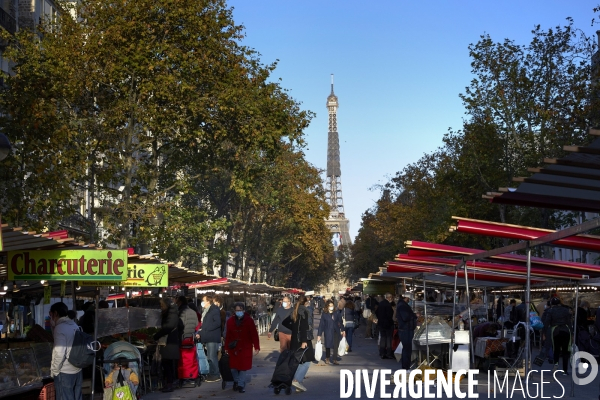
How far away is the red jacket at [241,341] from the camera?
1891cm

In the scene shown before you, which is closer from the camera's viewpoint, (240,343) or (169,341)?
(240,343)

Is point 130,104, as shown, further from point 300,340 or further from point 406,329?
point 300,340

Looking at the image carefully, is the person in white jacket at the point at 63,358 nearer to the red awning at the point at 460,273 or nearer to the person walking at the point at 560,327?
the red awning at the point at 460,273

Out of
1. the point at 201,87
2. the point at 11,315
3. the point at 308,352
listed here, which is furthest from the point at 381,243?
the point at 308,352

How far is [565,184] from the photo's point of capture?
8.90 m

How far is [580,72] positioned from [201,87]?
1516 centimetres

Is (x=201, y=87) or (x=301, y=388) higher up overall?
(x=201, y=87)

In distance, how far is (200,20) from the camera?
116ft

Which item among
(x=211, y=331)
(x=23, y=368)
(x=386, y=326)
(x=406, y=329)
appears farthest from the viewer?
(x=386, y=326)

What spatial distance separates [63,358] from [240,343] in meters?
5.96

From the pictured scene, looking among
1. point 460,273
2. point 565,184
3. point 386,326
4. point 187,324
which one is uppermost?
point 565,184

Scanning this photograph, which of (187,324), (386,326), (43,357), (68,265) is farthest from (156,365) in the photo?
(386,326)

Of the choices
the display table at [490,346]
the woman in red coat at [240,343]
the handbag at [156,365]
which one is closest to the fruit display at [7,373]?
the woman in red coat at [240,343]

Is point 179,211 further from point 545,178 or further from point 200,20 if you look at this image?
point 545,178
